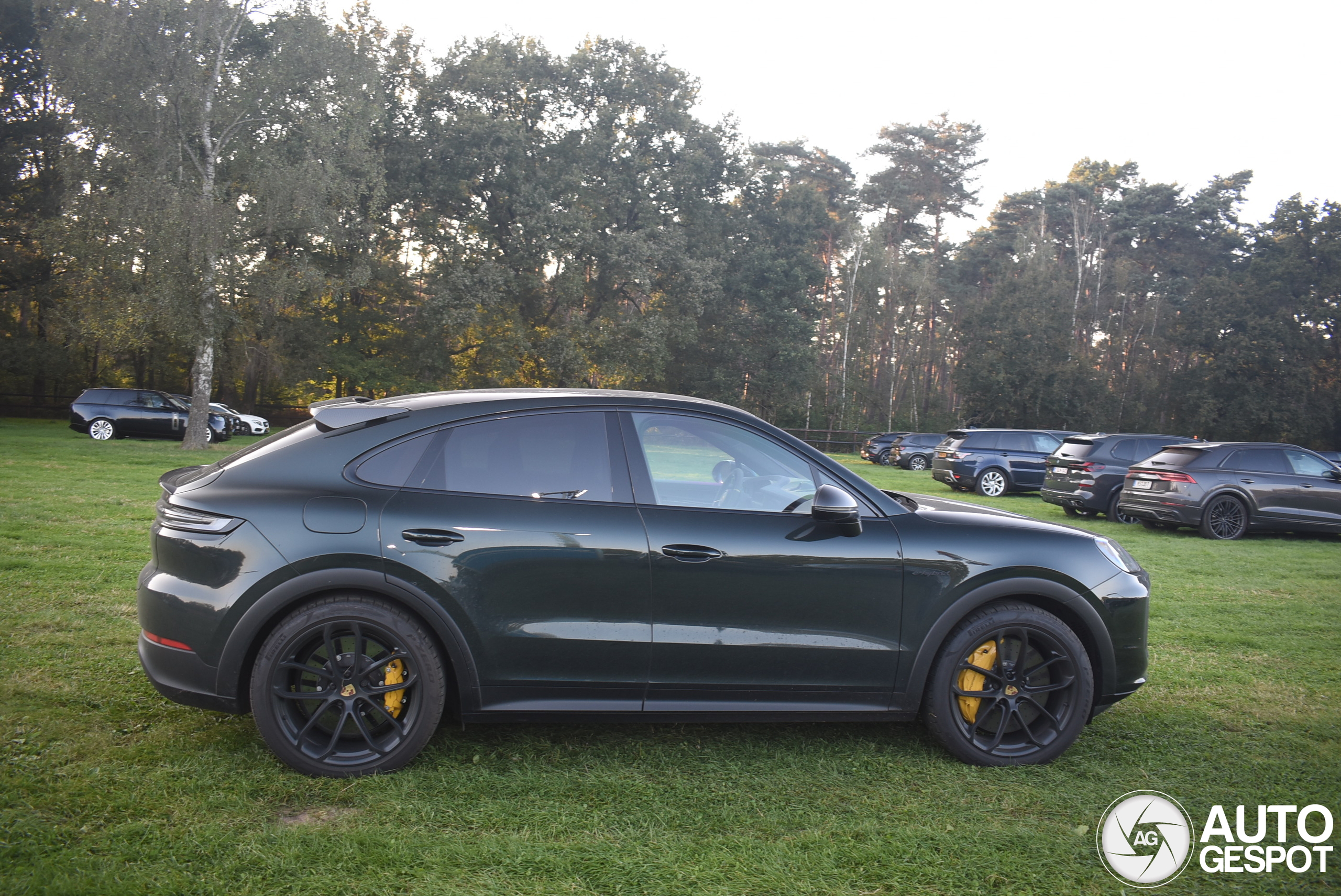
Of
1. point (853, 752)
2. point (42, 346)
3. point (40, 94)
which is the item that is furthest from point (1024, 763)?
point (40, 94)

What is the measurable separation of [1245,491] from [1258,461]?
60cm

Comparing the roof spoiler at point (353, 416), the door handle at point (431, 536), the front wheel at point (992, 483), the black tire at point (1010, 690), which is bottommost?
the black tire at point (1010, 690)

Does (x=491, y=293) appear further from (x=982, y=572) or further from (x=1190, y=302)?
(x=1190, y=302)

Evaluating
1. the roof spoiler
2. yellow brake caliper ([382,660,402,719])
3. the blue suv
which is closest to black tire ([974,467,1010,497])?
the blue suv

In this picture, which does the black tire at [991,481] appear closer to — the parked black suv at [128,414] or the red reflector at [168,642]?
the red reflector at [168,642]

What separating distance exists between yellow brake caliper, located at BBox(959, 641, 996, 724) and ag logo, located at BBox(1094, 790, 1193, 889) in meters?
0.64

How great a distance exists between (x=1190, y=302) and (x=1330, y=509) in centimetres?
3668

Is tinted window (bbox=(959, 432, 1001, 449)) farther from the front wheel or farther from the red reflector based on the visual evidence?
the red reflector

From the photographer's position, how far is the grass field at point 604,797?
2756 mm

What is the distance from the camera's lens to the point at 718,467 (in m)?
3.82

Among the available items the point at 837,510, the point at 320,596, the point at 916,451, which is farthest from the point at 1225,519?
the point at 916,451

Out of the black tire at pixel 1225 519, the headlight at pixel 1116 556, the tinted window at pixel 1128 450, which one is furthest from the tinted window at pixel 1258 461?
the headlight at pixel 1116 556

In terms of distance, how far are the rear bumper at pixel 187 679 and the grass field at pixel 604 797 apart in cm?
27

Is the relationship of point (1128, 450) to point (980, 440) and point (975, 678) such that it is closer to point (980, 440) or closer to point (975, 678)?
point (980, 440)
